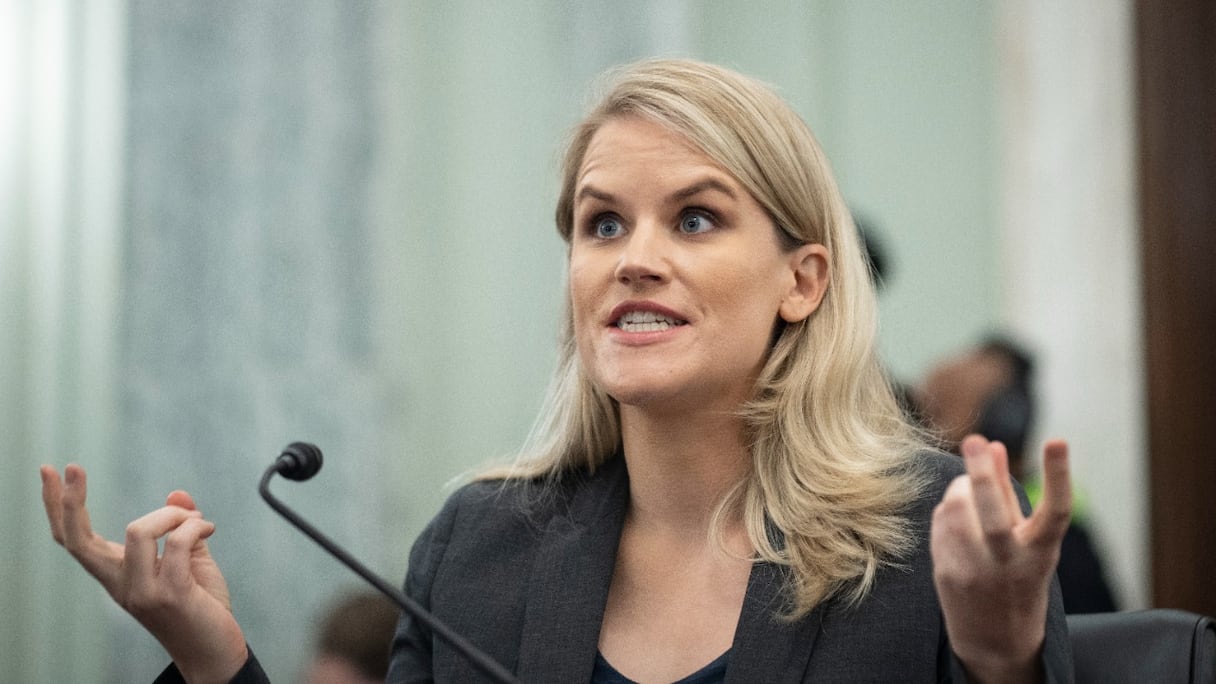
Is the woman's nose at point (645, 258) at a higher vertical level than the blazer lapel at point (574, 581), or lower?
higher

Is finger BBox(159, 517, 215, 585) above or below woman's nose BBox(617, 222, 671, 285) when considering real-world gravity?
below

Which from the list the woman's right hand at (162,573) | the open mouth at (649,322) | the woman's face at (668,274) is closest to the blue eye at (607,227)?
the woman's face at (668,274)

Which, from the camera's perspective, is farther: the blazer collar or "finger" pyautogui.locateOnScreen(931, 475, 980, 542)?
the blazer collar

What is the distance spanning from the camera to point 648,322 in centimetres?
153

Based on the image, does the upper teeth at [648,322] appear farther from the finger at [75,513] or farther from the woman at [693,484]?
the finger at [75,513]

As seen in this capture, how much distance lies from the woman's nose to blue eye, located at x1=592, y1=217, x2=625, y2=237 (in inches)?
2.2

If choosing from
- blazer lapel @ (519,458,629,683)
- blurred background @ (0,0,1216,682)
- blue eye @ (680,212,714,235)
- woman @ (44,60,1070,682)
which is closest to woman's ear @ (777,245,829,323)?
woman @ (44,60,1070,682)

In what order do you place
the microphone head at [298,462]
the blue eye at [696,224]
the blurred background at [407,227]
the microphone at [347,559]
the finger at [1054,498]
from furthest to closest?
the blurred background at [407,227]
the blue eye at [696,224]
the microphone head at [298,462]
the microphone at [347,559]
the finger at [1054,498]

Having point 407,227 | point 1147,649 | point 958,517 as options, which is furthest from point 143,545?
point 407,227

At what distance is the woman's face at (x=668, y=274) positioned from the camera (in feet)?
4.97

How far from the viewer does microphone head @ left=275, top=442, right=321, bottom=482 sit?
4.36 feet

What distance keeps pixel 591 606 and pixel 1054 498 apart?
629mm

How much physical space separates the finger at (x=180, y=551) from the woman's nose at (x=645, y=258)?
515 mm

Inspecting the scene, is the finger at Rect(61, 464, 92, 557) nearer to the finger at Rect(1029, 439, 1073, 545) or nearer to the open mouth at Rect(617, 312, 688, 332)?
the open mouth at Rect(617, 312, 688, 332)
